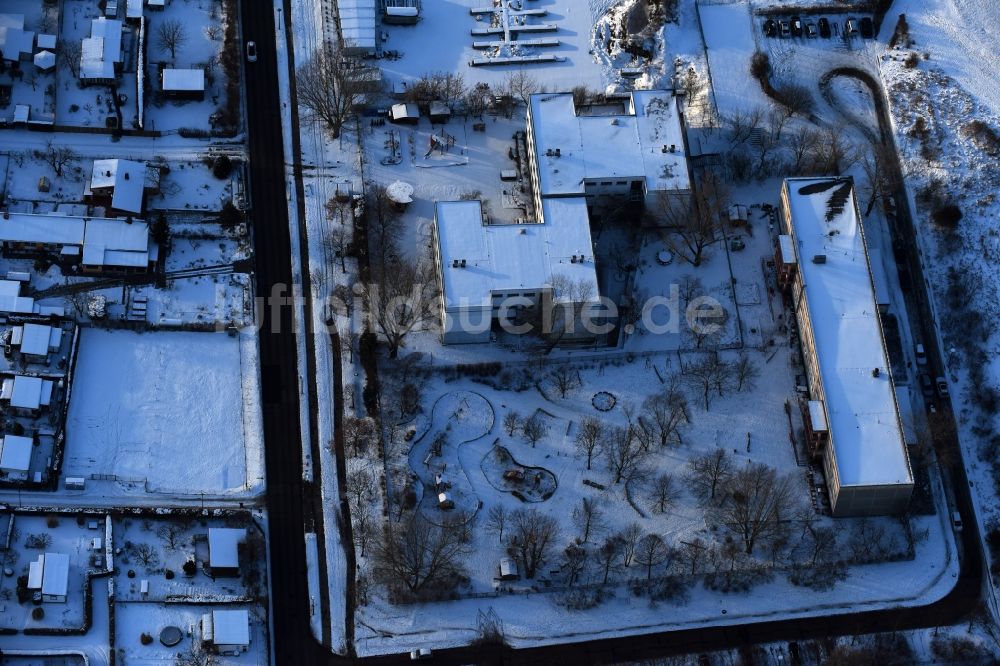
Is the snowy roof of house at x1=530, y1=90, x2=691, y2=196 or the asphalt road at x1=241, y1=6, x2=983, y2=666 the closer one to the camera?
the asphalt road at x1=241, y1=6, x2=983, y2=666

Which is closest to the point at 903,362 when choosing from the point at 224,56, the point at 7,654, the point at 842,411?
the point at 842,411

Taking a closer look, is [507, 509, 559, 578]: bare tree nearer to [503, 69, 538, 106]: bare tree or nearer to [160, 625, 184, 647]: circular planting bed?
[160, 625, 184, 647]: circular planting bed

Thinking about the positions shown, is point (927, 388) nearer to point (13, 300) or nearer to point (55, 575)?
point (55, 575)

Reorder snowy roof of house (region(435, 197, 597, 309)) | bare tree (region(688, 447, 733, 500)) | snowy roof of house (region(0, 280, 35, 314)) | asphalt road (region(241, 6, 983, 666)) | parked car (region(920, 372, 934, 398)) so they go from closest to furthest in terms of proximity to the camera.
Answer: asphalt road (region(241, 6, 983, 666)) → bare tree (region(688, 447, 733, 500)) → snowy roof of house (region(435, 197, 597, 309)) → snowy roof of house (region(0, 280, 35, 314)) → parked car (region(920, 372, 934, 398))

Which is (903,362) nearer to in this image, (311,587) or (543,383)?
(543,383)

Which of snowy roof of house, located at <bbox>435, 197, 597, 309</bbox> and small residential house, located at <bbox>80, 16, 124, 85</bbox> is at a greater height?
small residential house, located at <bbox>80, 16, 124, 85</bbox>

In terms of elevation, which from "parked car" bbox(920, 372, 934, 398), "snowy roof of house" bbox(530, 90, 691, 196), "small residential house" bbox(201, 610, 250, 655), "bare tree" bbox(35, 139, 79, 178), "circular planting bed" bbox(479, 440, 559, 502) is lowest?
"small residential house" bbox(201, 610, 250, 655)

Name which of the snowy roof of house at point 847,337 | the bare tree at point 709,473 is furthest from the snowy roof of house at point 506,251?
the snowy roof of house at point 847,337

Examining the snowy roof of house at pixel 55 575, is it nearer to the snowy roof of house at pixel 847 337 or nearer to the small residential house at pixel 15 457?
the small residential house at pixel 15 457

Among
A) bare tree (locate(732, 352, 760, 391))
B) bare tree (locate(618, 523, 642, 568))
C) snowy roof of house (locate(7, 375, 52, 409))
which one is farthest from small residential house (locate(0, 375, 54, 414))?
bare tree (locate(732, 352, 760, 391))
